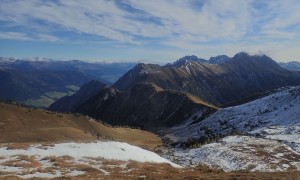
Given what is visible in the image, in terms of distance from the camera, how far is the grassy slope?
289 ft

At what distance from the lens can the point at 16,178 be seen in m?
34.4

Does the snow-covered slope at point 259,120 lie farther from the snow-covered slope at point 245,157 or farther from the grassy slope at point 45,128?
the grassy slope at point 45,128

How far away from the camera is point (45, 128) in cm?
10544

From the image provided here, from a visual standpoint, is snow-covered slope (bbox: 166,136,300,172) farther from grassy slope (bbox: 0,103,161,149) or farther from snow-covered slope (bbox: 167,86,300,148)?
snow-covered slope (bbox: 167,86,300,148)

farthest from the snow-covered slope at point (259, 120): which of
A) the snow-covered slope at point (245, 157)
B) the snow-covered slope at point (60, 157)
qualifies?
the snow-covered slope at point (60, 157)

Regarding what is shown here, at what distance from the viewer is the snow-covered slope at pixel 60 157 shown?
3991 cm

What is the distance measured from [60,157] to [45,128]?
58.1 metres

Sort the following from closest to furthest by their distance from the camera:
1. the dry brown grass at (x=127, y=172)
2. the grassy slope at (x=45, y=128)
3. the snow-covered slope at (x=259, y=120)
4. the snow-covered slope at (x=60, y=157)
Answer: the dry brown grass at (x=127, y=172), the snow-covered slope at (x=60, y=157), the grassy slope at (x=45, y=128), the snow-covered slope at (x=259, y=120)

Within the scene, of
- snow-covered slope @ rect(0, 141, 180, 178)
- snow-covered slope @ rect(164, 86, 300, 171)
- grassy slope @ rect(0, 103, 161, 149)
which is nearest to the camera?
snow-covered slope @ rect(0, 141, 180, 178)

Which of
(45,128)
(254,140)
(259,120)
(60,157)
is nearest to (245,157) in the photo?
(254,140)

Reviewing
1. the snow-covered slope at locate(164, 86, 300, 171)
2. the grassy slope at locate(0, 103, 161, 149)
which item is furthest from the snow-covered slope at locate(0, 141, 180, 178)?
the snow-covered slope at locate(164, 86, 300, 171)

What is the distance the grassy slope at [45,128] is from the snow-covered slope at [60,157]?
1636cm

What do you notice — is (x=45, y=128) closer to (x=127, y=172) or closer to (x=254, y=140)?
(x=254, y=140)

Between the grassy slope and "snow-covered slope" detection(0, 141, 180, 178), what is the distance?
16.4 meters
